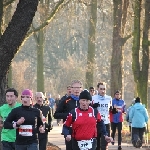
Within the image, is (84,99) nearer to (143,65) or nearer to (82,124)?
(82,124)

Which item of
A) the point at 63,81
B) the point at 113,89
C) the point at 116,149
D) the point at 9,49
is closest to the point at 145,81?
the point at 113,89

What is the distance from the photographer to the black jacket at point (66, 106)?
453 inches

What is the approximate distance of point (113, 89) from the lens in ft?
93.5

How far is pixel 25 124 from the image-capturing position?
1009 cm

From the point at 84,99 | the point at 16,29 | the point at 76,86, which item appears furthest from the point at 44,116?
the point at 84,99

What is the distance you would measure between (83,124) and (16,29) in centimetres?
439

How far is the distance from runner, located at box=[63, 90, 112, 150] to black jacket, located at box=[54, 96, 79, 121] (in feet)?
5.70

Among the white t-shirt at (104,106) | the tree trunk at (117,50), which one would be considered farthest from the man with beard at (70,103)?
the tree trunk at (117,50)

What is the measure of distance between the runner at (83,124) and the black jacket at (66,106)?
5.70ft

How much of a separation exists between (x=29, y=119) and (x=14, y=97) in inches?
31.3

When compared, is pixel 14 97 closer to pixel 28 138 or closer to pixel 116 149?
pixel 28 138

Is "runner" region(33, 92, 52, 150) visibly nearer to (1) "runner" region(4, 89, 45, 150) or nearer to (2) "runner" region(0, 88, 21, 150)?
(2) "runner" region(0, 88, 21, 150)

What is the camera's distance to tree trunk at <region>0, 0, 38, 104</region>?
13281 mm

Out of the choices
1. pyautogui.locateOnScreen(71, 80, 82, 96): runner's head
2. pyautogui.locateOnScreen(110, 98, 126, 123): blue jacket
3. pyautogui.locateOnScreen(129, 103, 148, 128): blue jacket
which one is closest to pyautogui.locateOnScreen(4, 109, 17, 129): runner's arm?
pyautogui.locateOnScreen(71, 80, 82, 96): runner's head
